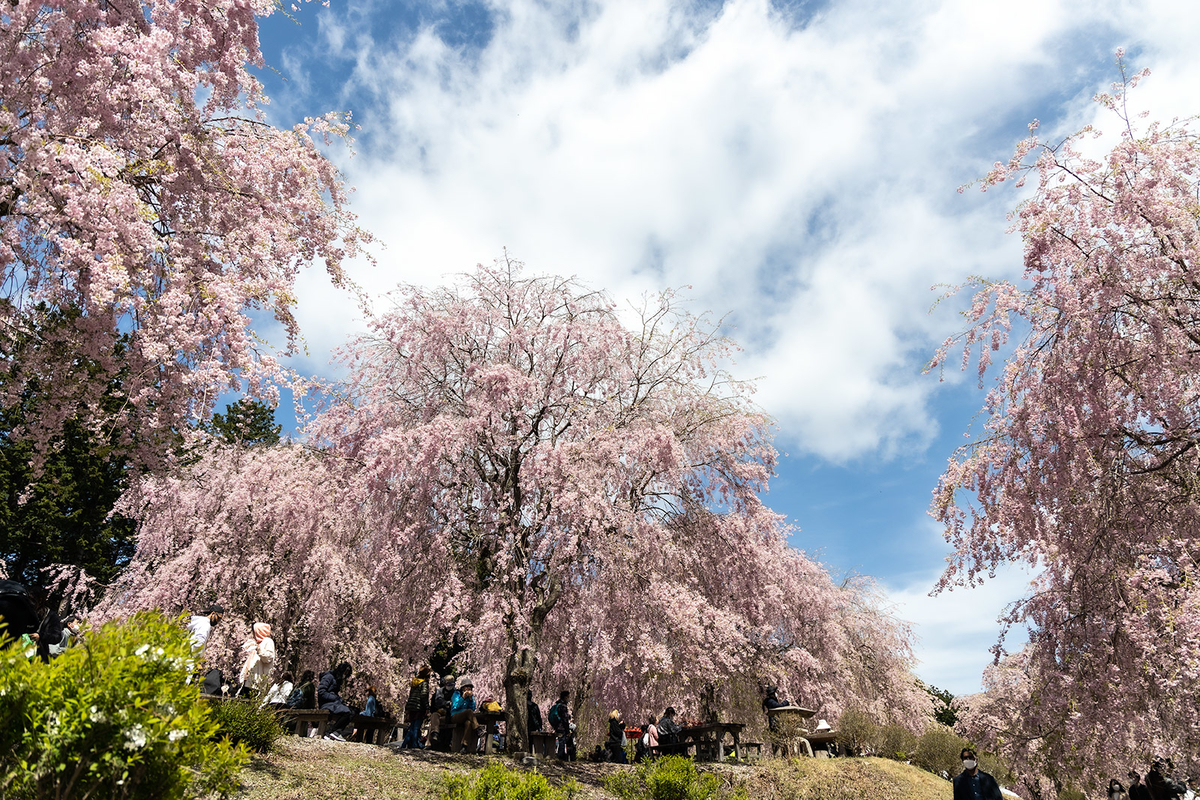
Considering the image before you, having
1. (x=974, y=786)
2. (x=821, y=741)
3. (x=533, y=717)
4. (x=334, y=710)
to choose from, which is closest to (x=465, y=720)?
(x=533, y=717)

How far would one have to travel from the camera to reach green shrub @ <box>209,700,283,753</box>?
8.16 meters

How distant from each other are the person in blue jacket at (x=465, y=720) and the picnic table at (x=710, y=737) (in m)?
4.22

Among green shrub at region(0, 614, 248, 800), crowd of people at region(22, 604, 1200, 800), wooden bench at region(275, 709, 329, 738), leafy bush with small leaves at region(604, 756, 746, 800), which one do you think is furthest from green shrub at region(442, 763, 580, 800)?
wooden bench at region(275, 709, 329, 738)

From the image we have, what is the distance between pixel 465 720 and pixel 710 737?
5573mm

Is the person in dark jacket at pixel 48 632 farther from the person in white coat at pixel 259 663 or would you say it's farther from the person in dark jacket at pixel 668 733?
the person in dark jacket at pixel 668 733

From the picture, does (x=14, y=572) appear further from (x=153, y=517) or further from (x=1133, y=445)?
(x=1133, y=445)

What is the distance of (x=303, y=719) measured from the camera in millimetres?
11320

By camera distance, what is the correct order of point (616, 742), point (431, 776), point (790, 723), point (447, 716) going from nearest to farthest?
point (431, 776) < point (447, 716) < point (616, 742) < point (790, 723)

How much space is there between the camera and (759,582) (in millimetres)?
15109

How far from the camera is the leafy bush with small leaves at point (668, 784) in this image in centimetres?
862

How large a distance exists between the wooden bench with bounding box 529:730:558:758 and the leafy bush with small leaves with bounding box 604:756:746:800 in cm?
301

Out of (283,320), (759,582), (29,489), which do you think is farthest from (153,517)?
(759,582)

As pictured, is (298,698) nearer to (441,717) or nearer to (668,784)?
(441,717)

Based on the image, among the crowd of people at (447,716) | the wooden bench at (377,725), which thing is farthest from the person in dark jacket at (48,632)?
the wooden bench at (377,725)
